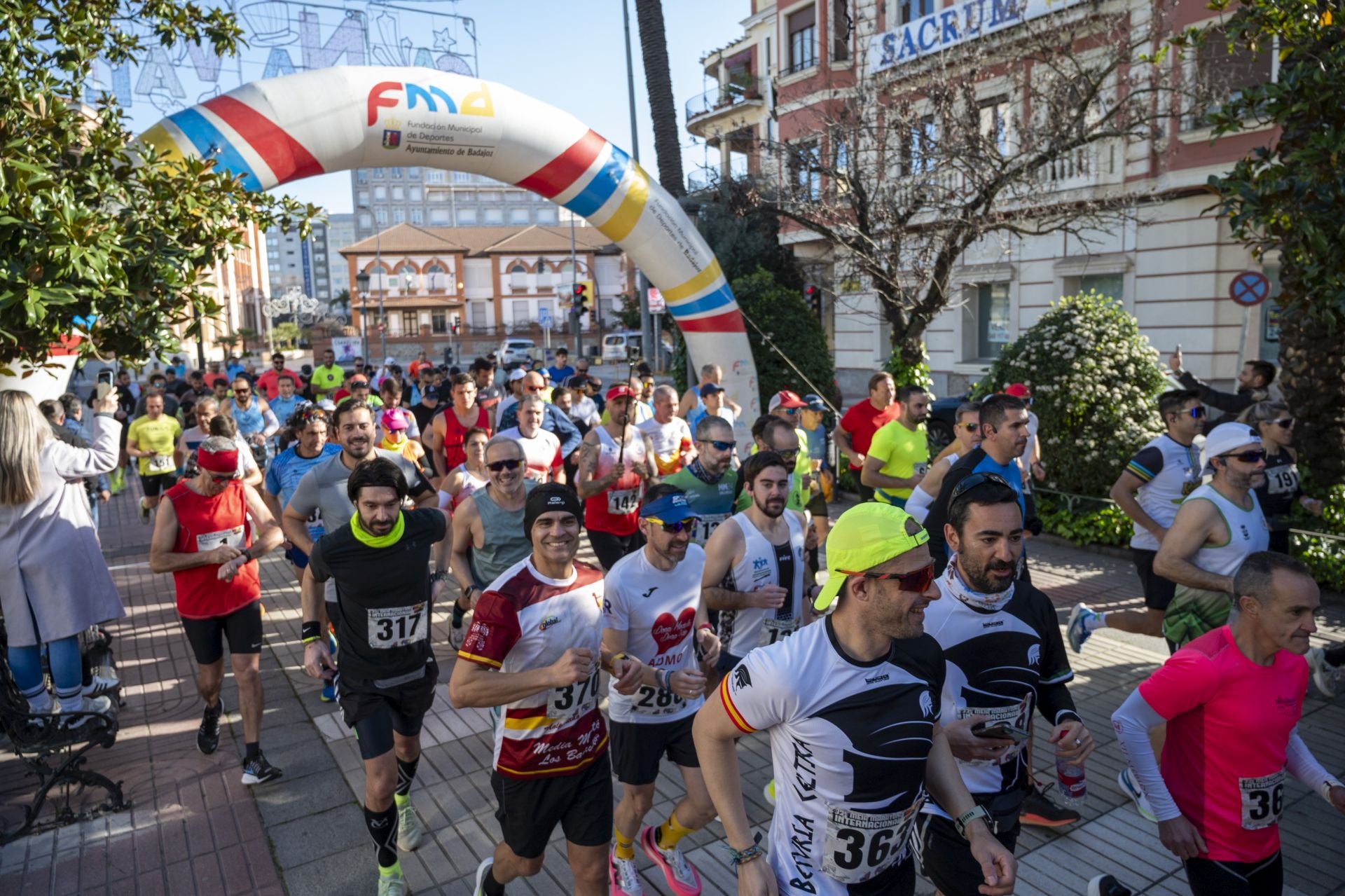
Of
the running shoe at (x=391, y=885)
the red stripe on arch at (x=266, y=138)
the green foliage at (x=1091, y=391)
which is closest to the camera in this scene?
the running shoe at (x=391, y=885)

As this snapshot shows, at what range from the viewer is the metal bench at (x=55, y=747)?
16.0 feet

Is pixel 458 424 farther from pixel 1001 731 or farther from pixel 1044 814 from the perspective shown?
pixel 1001 731

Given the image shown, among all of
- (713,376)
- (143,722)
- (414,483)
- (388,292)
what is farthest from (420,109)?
(388,292)

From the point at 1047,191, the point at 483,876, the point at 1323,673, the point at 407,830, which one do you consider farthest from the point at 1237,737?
the point at 1047,191

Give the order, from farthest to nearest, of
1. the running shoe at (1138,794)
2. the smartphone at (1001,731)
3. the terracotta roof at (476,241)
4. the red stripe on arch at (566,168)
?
the terracotta roof at (476,241)
the red stripe on arch at (566,168)
the running shoe at (1138,794)
the smartphone at (1001,731)

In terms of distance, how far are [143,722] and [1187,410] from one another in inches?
292

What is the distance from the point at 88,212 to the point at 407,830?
3603 mm

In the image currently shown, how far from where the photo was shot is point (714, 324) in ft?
42.6

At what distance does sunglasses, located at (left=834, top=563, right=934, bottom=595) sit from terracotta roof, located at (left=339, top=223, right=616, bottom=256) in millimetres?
79612

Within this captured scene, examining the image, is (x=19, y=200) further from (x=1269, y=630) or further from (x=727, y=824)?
(x=1269, y=630)

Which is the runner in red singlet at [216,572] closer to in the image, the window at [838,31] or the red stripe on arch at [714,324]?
the red stripe on arch at [714,324]

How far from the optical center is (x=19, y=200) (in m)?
4.46

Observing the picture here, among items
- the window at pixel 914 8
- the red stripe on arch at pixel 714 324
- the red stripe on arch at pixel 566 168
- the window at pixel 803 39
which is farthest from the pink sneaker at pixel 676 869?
the window at pixel 803 39

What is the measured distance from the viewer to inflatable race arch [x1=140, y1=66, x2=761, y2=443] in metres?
9.39
